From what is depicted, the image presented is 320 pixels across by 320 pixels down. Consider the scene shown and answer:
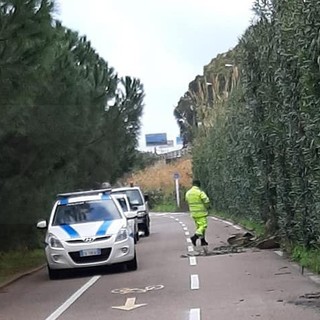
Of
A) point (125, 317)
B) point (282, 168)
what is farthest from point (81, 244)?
point (125, 317)

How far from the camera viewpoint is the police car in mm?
19266

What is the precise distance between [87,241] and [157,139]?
111911 mm

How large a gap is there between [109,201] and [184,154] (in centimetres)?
7520

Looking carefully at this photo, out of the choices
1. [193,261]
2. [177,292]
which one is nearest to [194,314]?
[177,292]

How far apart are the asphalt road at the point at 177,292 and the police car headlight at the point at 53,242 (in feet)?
2.42

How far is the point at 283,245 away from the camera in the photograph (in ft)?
72.6

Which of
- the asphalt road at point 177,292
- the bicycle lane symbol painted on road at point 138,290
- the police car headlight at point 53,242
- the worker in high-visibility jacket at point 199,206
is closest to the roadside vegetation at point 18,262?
the asphalt road at point 177,292

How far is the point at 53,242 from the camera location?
19516mm

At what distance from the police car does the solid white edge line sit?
1.72ft

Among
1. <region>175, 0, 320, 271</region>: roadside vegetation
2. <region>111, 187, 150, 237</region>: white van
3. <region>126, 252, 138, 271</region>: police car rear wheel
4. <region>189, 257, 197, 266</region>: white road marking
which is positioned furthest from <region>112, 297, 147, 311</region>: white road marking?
<region>111, 187, 150, 237</region>: white van

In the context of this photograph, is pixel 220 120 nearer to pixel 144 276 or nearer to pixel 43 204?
pixel 43 204

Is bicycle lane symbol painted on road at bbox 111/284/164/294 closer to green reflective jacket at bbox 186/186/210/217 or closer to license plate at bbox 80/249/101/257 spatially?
license plate at bbox 80/249/101/257

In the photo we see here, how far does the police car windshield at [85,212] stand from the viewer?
2036 cm

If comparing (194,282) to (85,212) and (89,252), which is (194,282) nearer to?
(89,252)
